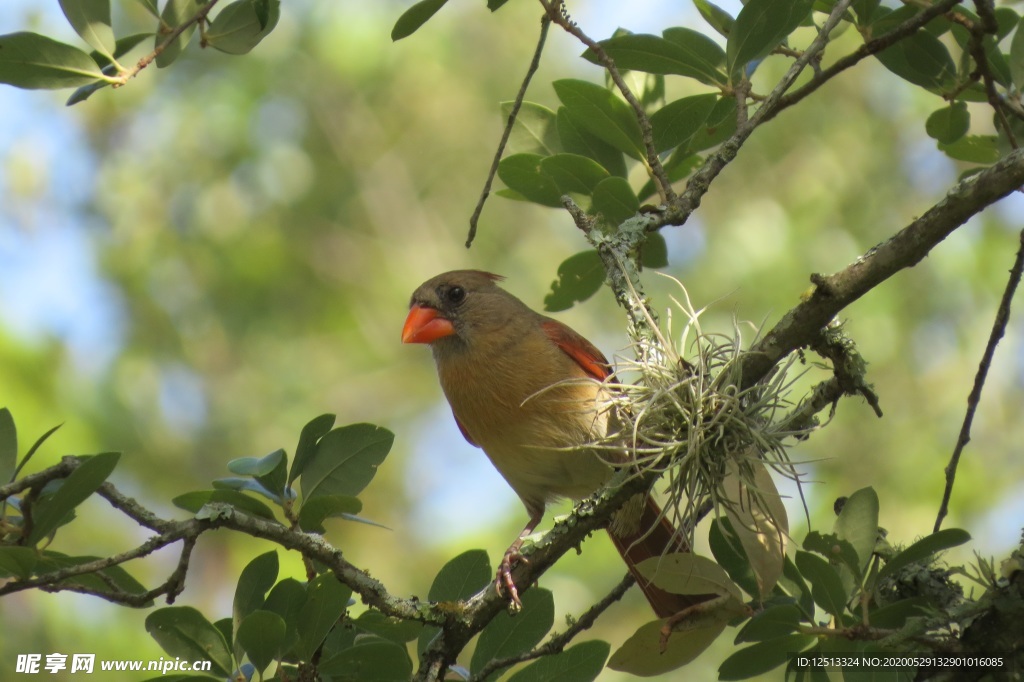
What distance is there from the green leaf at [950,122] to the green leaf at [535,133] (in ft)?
3.42

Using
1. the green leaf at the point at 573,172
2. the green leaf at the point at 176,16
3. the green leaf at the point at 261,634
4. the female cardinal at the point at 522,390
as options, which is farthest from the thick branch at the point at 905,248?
the green leaf at the point at 176,16

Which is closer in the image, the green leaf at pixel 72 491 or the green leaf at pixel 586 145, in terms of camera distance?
the green leaf at pixel 72 491

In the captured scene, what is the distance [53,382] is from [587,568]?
329 cm

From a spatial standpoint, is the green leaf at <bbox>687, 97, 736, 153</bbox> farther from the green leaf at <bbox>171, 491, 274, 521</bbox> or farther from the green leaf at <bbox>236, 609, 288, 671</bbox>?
the green leaf at <bbox>236, 609, 288, 671</bbox>

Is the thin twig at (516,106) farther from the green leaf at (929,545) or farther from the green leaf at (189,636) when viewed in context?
the green leaf at (929,545)

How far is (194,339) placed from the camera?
754 cm

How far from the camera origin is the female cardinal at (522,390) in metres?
3.33

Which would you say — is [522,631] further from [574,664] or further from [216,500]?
[216,500]

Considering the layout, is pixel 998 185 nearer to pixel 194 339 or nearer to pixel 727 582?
pixel 727 582

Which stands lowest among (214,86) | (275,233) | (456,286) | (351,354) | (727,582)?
(727,582)

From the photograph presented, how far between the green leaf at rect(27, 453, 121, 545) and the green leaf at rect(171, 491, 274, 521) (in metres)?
0.20

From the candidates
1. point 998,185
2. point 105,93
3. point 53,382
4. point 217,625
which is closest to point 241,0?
point 217,625

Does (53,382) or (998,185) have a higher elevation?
(53,382)

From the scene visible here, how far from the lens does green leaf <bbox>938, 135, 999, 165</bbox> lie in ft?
9.36
